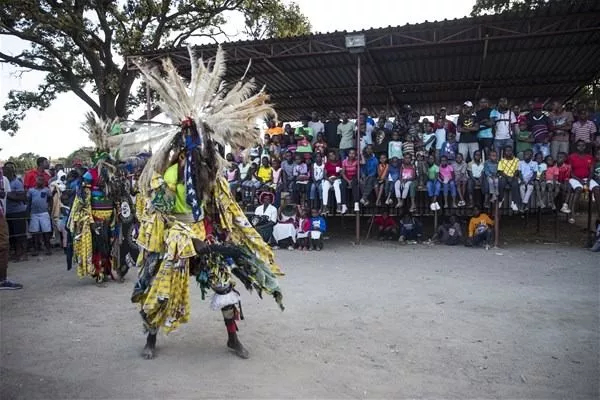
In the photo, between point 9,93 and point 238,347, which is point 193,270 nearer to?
point 238,347

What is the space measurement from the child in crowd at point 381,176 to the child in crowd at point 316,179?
4.31ft

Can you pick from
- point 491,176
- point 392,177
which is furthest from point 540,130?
point 392,177

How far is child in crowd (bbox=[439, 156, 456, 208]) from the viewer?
426 inches

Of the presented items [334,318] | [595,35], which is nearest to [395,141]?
[595,35]

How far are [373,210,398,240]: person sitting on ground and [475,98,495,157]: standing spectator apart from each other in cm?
266

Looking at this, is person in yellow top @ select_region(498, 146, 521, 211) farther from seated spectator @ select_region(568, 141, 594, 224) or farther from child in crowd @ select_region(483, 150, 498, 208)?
seated spectator @ select_region(568, 141, 594, 224)

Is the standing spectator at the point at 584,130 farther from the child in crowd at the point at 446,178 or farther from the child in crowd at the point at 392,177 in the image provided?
the child in crowd at the point at 392,177

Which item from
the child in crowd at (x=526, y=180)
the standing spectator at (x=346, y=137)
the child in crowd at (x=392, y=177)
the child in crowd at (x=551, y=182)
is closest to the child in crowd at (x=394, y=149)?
the child in crowd at (x=392, y=177)

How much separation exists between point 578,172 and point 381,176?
4.15 meters

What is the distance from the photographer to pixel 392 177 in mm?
11211

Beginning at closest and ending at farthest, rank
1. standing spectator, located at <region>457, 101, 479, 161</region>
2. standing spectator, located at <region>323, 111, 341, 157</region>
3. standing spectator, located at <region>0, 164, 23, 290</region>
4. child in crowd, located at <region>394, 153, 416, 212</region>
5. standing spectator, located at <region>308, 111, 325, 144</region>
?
standing spectator, located at <region>0, 164, 23, 290</region>
child in crowd, located at <region>394, 153, 416, 212</region>
standing spectator, located at <region>457, 101, 479, 161</region>
standing spectator, located at <region>323, 111, 341, 157</region>
standing spectator, located at <region>308, 111, 325, 144</region>

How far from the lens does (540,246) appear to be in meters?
10.1

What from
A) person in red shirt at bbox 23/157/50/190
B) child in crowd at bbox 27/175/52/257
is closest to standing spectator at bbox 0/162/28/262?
child in crowd at bbox 27/175/52/257

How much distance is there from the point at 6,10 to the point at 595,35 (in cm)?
1701
